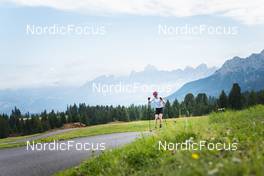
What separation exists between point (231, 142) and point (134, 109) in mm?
102577

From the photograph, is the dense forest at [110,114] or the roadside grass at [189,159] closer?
the roadside grass at [189,159]

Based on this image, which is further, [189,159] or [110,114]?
[110,114]

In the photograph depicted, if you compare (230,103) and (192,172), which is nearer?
(192,172)

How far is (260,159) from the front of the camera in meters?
6.82

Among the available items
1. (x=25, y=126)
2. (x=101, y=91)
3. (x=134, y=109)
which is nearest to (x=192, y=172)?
(x=101, y=91)

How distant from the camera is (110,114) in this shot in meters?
101

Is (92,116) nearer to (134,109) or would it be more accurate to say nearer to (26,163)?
(134,109)

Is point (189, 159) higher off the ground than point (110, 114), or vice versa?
point (189, 159)

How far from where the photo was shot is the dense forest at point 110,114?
83812mm

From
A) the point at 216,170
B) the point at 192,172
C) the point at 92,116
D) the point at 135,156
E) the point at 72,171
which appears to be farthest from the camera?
the point at 92,116

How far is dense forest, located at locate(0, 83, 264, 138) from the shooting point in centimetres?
8381

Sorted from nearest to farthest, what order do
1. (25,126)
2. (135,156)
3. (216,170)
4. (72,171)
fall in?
(216,170) < (135,156) < (72,171) < (25,126)

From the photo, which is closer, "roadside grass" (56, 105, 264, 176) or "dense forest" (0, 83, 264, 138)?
"roadside grass" (56, 105, 264, 176)

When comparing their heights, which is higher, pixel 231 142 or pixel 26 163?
pixel 231 142
